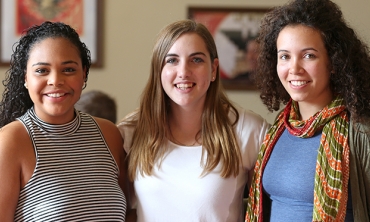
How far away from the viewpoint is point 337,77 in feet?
5.97

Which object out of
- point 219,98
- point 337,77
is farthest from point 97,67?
point 337,77

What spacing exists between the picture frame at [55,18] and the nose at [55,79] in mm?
2051

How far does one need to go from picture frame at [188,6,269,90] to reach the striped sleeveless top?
2140mm

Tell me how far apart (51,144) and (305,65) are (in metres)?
0.91

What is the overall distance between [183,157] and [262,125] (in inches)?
13.7

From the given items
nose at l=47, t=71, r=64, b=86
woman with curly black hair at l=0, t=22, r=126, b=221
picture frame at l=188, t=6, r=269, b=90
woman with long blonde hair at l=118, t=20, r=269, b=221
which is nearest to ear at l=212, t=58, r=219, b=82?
woman with long blonde hair at l=118, t=20, r=269, b=221

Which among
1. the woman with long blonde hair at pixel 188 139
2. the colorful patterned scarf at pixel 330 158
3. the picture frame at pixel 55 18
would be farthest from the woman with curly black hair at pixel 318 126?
the picture frame at pixel 55 18

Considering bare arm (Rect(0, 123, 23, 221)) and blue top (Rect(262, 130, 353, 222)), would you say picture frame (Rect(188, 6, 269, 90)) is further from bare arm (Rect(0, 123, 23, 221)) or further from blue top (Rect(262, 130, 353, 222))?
bare arm (Rect(0, 123, 23, 221))

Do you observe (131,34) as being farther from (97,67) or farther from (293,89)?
(293,89)

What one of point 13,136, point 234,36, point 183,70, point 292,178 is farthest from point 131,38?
point 292,178

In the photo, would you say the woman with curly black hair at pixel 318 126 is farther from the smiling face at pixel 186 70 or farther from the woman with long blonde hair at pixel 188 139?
the smiling face at pixel 186 70

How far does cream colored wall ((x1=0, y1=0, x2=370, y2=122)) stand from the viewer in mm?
3906

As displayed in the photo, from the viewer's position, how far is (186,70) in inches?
79.2

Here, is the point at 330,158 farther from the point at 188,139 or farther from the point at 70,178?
the point at 70,178
